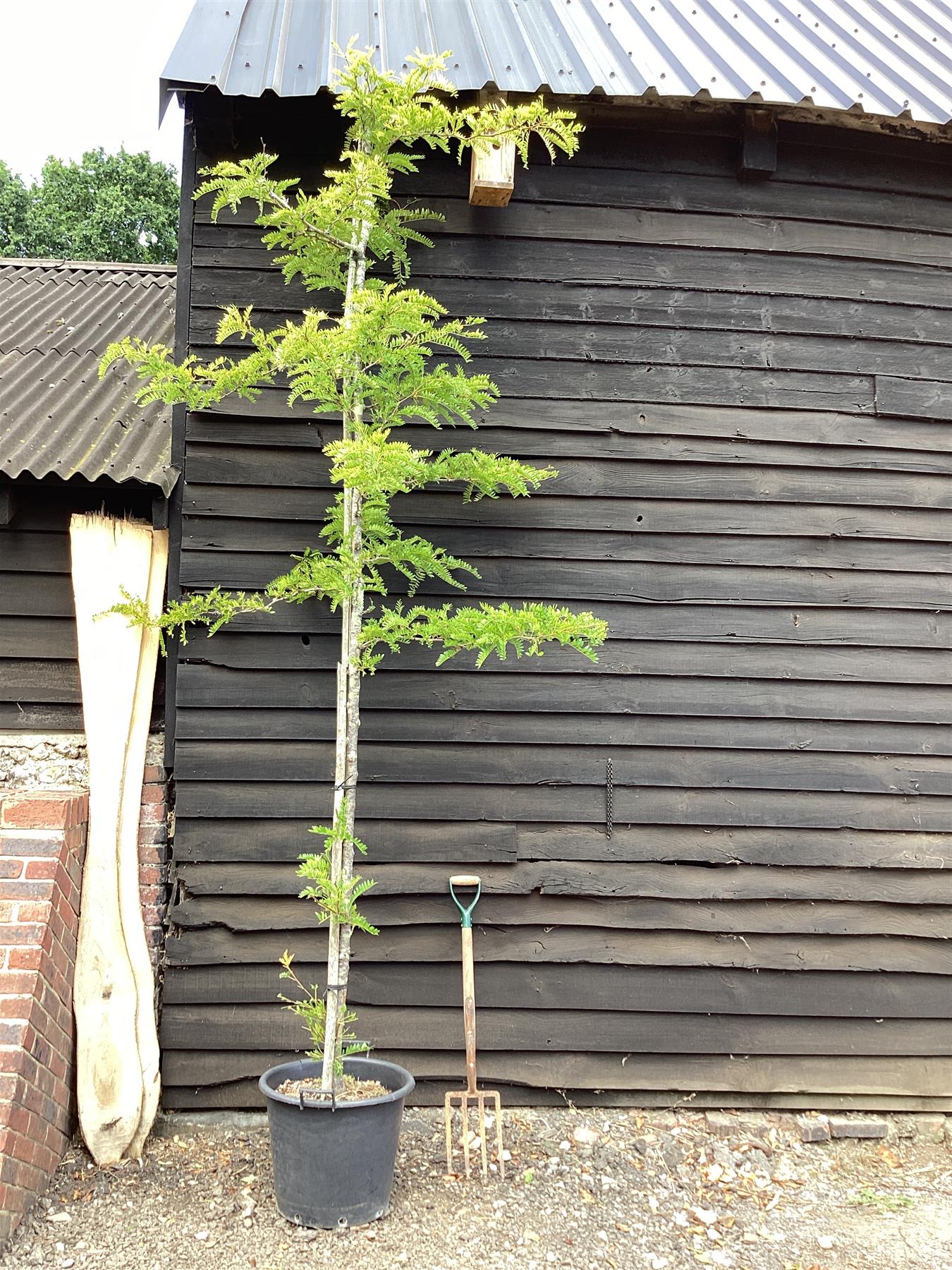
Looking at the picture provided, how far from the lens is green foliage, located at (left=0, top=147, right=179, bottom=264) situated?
21250mm

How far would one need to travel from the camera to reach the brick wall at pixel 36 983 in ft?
10.0

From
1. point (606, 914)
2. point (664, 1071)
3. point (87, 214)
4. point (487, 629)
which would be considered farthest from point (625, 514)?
point (87, 214)

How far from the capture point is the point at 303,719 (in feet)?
12.9

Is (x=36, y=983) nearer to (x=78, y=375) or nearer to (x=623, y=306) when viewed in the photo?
(x=78, y=375)

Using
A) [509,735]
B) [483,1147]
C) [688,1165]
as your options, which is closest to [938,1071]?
[688,1165]

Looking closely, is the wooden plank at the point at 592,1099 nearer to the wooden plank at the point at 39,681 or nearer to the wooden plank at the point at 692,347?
the wooden plank at the point at 39,681

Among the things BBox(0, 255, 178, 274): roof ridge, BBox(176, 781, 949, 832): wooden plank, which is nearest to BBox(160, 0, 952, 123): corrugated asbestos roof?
BBox(176, 781, 949, 832): wooden plank

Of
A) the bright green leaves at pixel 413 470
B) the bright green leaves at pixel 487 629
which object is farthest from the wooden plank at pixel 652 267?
the bright green leaves at pixel 487 629

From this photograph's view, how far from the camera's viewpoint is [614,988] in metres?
3.96

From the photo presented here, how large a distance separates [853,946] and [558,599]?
1968 millimetres

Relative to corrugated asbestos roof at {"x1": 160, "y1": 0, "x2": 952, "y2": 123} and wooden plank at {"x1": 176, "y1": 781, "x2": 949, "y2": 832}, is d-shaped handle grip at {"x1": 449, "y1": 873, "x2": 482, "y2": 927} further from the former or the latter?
corrugated asbestos roof at {"x1": 160, "y1": 0, "x2": 952, "y2": 123}

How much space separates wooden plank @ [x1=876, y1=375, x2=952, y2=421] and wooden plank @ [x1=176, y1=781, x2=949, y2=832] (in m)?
1.74

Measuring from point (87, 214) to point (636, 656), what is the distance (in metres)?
22.6

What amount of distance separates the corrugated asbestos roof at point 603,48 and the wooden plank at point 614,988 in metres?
3.61
